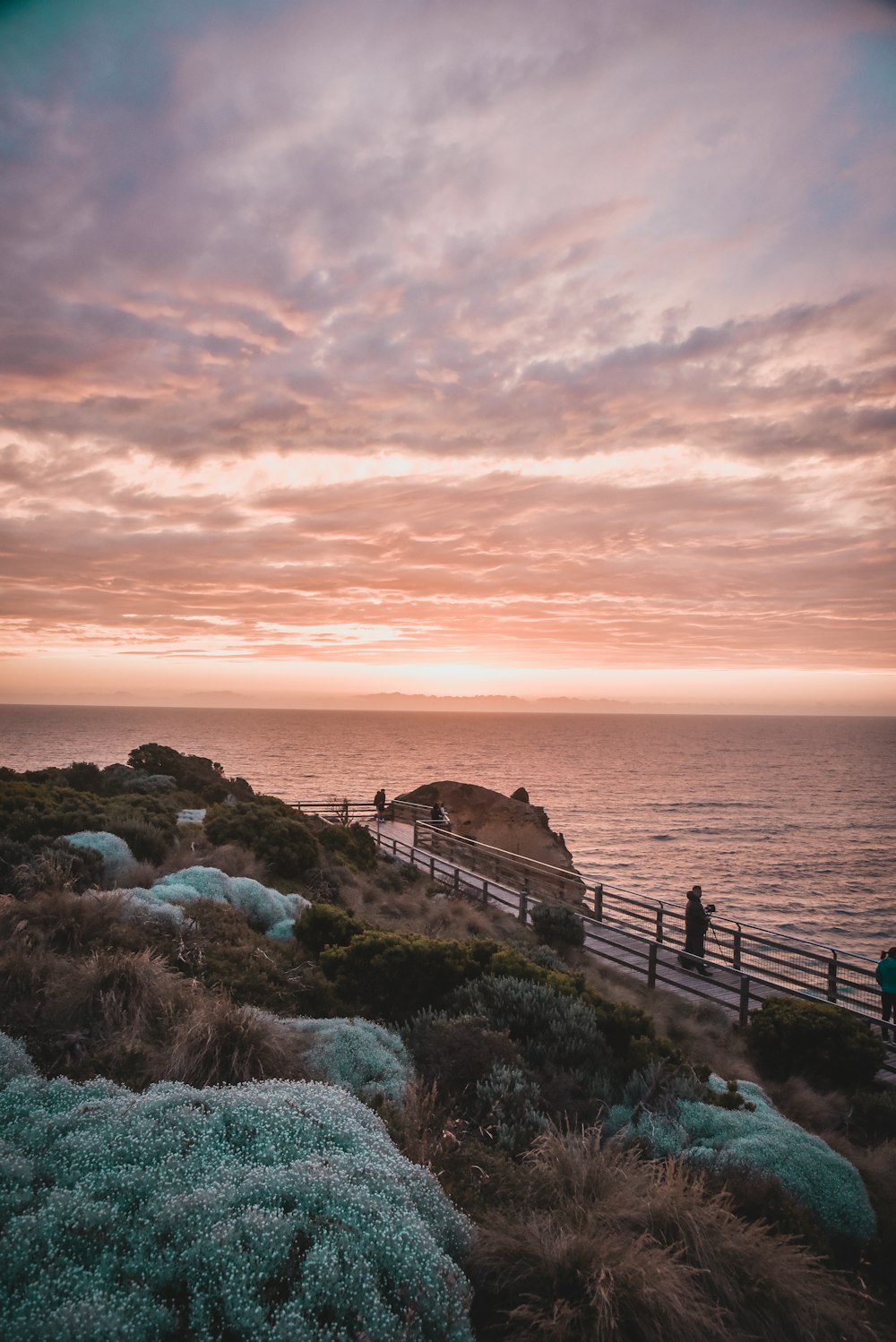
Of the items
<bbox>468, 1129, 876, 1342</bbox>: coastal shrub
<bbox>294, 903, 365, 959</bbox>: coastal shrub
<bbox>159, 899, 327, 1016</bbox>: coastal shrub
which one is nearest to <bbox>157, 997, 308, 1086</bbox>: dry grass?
<bbox>159, 899, 327, 1016</bbox>: coastal shrub

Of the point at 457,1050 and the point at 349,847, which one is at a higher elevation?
the point at 457,1050

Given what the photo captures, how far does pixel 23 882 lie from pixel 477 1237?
6.81 m

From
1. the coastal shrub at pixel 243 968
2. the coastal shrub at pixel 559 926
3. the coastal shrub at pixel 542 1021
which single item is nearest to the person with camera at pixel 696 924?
the coastal shrub at pixel 559 926

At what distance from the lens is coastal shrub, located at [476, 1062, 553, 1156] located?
4.89 m

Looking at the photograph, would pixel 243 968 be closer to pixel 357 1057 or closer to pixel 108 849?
pixel 357 1057

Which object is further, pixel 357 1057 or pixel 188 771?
pixel 188 771

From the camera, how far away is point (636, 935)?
1553cm

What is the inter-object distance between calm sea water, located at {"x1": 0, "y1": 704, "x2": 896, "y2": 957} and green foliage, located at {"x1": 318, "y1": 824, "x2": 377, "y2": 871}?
265 inches

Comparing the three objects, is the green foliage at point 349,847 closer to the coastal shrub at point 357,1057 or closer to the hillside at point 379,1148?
the hillside at point 379,1148

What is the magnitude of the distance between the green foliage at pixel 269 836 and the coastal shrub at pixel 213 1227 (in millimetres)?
10610

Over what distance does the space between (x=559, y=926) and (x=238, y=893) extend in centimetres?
586

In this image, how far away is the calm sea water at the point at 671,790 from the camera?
113 ft

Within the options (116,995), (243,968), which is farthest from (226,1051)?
(243,968)

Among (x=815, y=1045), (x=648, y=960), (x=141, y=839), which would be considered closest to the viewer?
(x=815, y=1045)
